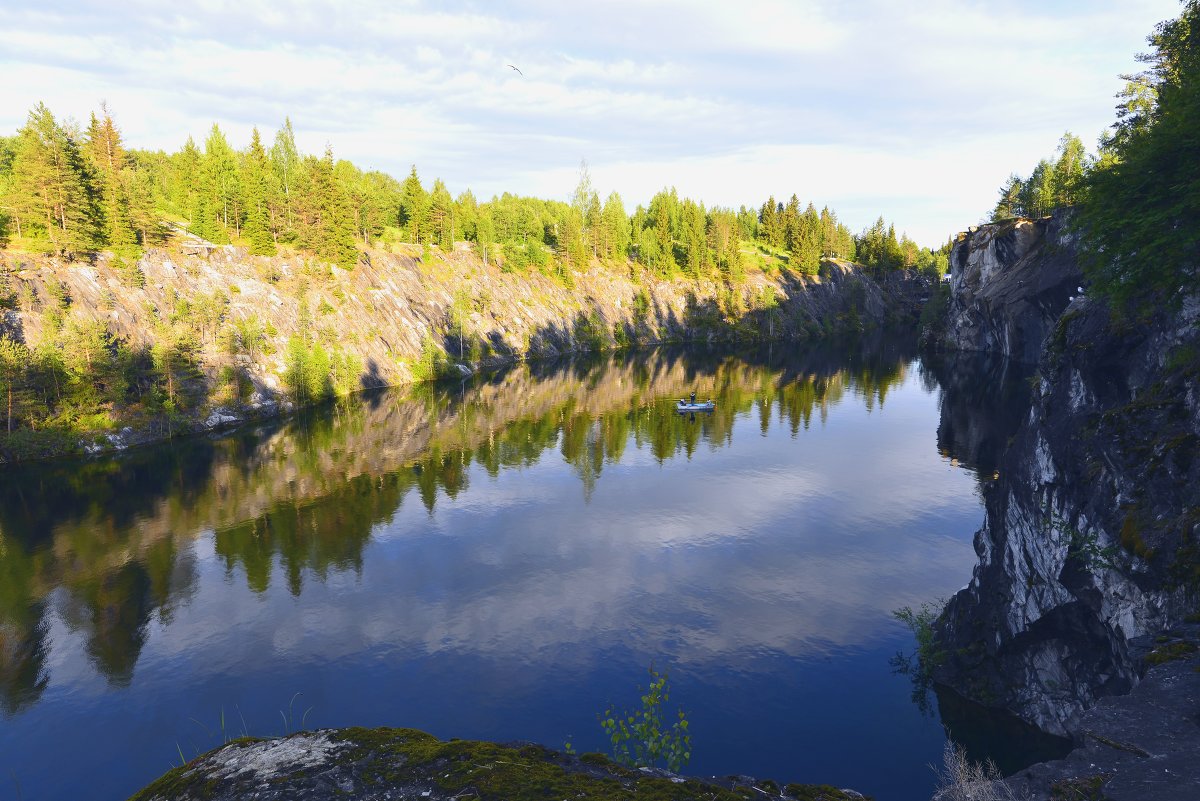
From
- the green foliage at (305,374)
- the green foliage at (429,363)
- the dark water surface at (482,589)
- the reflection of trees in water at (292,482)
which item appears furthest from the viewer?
the green foliage at (429,363)

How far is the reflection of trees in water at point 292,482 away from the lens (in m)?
42.2

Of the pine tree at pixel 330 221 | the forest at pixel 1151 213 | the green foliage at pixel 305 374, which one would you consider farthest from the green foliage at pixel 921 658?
the pine tree at pixel 330 221

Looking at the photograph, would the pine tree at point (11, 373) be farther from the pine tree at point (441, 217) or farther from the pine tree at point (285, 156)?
the pine tree at point (441, 217)

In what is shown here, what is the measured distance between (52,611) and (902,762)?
5121 cm

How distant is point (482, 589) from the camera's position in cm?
4412

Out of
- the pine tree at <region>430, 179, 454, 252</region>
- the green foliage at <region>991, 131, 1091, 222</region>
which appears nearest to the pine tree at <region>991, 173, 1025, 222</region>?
the green foliage at <region>991, 131, 1091, 222</region>

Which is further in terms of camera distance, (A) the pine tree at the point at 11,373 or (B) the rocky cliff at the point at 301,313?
(B) the rocky cliff at the point at 301,313

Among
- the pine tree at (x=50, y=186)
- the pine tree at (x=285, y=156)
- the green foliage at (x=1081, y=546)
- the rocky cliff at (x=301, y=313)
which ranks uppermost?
the pine tree at (x=285, y=156)

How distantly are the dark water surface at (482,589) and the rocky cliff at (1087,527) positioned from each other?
4.89 meters

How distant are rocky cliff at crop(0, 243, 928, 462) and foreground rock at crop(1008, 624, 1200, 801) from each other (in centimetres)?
9058

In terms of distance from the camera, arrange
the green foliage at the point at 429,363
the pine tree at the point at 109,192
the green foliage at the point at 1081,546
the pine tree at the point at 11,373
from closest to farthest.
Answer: the green foliage at the point at 1081,546, the pine tree at the point at 11,373, the pine tree at the point at 109,192, the green foliage at the point at 429,363

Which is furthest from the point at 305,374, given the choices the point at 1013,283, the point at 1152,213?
the point at 1013,283

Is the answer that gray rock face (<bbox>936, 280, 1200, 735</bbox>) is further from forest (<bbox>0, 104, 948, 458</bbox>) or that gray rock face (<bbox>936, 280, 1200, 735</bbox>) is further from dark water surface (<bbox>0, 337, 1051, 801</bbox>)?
forest (<bbox>0, 104, 948, 458</bbox>)

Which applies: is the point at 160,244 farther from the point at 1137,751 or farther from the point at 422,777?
the point at 1137,751
